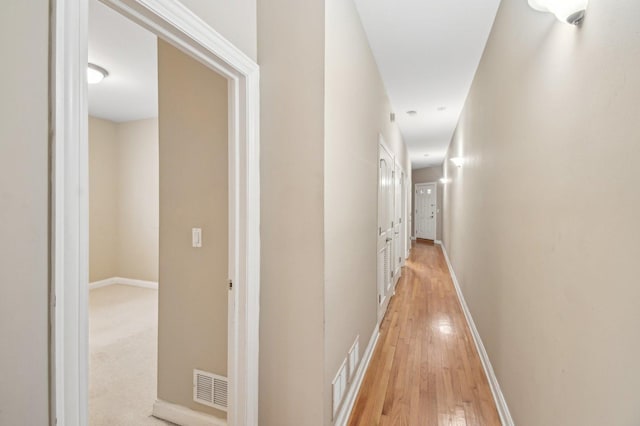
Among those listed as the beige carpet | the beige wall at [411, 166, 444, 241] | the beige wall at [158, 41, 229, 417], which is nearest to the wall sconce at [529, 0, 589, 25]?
the beige wall at [158, 41, 229, 417]

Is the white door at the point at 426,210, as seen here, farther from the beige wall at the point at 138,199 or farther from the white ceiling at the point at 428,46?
the beige wall at the point at 138,199

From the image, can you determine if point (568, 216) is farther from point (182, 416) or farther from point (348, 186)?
point (182, 416)

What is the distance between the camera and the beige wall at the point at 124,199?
16.1 ft

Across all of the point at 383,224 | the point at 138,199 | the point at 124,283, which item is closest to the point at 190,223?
the point at 383,224

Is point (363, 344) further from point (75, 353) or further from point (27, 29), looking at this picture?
point (27, 29)

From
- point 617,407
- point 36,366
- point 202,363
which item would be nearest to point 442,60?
point 617,407

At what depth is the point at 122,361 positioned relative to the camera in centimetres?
264

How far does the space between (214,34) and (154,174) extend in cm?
426

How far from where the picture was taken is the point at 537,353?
1.36 metres

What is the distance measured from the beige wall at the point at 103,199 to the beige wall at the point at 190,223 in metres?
3.85

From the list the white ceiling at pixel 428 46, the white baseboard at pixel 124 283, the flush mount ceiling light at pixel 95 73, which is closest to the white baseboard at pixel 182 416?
the white ceiling at pixel 428 46

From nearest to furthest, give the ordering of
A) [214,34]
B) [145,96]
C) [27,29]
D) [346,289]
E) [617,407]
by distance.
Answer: [27,29] → [617,407] → [214,34] → [346,289] → [145,96]

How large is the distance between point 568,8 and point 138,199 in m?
5.57

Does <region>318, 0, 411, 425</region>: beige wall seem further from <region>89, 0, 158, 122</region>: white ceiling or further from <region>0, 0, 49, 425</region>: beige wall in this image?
<region>89, 0, 158, 122</region>: white ceiling
